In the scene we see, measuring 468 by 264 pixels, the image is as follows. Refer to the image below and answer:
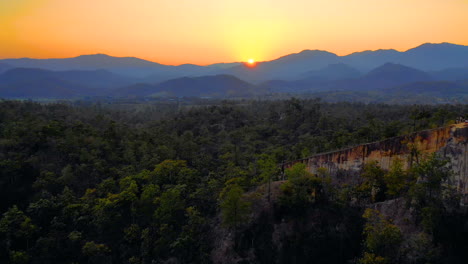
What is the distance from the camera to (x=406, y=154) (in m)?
15.5

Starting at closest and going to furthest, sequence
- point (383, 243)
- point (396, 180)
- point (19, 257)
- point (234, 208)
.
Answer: point (383, 243), point (19, 257), point (396, 180), point (234, 208)

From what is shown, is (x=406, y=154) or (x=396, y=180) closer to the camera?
(x=396, y=180)

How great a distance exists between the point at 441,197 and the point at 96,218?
1676 centimetres

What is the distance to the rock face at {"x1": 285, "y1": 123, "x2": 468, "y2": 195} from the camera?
44.5ft

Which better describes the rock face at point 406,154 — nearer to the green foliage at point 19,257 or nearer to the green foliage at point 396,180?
the green foliage at point 396,180

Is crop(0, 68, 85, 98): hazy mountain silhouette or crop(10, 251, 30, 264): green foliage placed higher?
crop(0, 68, 85, 98): hazy mountain silhouette

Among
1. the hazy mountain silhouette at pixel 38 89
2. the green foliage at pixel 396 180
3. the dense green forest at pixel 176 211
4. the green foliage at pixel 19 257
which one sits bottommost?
the green foliage at pixel 19 257

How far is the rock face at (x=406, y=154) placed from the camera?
44.5 ft

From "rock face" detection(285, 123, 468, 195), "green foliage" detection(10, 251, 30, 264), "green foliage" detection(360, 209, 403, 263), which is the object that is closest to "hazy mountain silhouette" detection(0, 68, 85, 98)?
"green foliage" detection(10, 251, 30, 264)

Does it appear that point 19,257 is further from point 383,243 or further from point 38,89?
point 38,89

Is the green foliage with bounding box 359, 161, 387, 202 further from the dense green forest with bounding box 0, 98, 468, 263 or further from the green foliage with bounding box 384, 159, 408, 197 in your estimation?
Answer: the green foliage with bounding box 384, 159, 408, 197

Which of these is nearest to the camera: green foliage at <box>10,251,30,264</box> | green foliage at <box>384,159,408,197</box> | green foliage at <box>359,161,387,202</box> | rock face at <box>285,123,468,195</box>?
rock face at <box>285,123,468,195</box>

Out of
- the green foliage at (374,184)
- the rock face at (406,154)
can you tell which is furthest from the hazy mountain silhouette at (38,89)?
the green foliage at (374,184)

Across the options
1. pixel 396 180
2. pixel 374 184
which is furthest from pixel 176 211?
pixel 396 180
